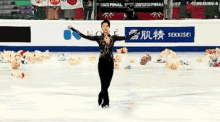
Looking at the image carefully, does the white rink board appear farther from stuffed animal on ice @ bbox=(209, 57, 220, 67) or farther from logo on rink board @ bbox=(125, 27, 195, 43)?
stuffed animal on ice @ bbox=(209, 57, 220, 67)

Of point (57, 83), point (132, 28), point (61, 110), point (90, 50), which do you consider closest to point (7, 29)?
point (90, 50)

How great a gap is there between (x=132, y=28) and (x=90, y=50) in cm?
174

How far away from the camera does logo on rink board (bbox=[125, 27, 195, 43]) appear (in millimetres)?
20938

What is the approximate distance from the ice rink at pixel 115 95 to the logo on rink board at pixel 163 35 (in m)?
6.15

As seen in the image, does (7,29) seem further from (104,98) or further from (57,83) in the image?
(104,98)

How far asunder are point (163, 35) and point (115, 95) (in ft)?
38.5

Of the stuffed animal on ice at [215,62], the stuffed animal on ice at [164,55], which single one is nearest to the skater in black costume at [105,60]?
the stuffed animal on ice at [215,62]

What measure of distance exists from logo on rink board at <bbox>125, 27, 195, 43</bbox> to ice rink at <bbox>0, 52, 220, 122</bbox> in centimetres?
615

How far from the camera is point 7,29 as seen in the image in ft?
68.6

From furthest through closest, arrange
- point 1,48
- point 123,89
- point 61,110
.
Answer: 1. point 1,48
2. point 123,89
3. point 61,110

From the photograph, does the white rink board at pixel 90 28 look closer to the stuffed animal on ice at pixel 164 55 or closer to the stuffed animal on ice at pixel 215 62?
the stuffed animal on ice at pixel 164 55

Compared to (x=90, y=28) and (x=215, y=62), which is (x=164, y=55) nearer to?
(x=215, y=62)

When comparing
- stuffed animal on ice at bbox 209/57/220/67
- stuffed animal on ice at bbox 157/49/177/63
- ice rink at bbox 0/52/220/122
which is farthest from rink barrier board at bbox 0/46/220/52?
ice rink at bbox 0/52/220/122

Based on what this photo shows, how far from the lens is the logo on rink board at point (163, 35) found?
2094cm
